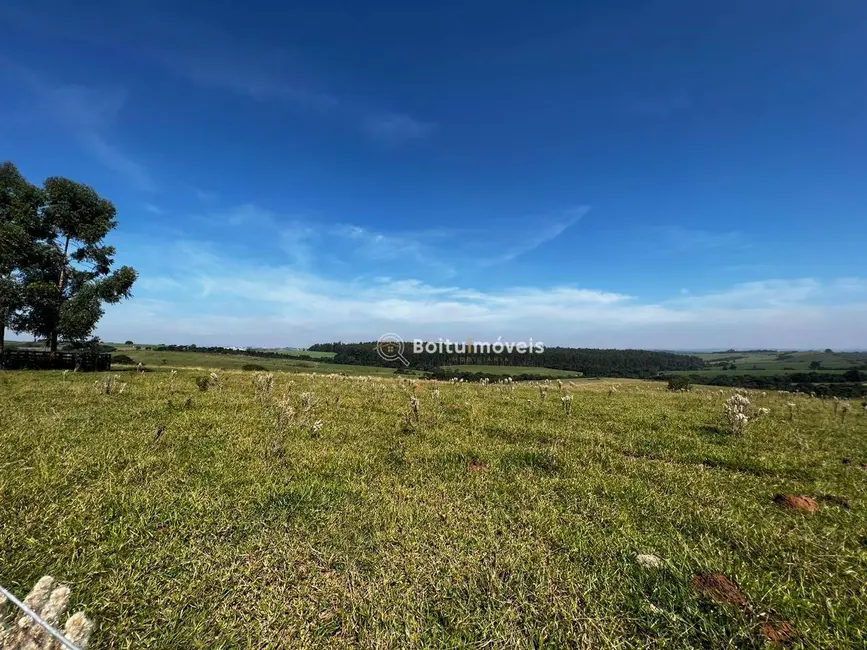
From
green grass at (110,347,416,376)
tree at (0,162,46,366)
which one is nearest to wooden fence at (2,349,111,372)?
tree at (0,162,46,366)

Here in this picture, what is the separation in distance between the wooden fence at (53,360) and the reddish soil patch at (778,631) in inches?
1280

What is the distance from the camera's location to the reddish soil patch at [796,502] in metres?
5.57

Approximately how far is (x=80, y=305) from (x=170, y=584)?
31.5 meters

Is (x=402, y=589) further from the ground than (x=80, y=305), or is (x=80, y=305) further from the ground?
(x=80, y=305)

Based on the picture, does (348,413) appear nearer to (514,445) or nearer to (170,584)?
(514,445)

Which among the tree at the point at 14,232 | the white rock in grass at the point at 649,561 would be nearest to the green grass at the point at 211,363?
the tree at the point at 14,232

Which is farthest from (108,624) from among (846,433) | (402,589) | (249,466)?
(846,433)

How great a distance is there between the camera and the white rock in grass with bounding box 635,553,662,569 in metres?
4.00

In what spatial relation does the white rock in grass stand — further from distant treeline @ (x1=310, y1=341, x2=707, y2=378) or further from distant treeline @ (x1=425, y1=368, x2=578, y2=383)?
distant treeline @ (x1=310, y1=341, x2=707, y2=378)

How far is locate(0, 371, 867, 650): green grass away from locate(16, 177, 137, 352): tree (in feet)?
73.4

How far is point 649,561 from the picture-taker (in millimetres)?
4047

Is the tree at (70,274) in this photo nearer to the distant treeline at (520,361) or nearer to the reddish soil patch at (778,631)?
the reddish soil patch at (778,631)

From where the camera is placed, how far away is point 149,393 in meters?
13.8

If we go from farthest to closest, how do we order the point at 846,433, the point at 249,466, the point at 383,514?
the point at 846,433 → the point at 249,466 → the point at 383,514
